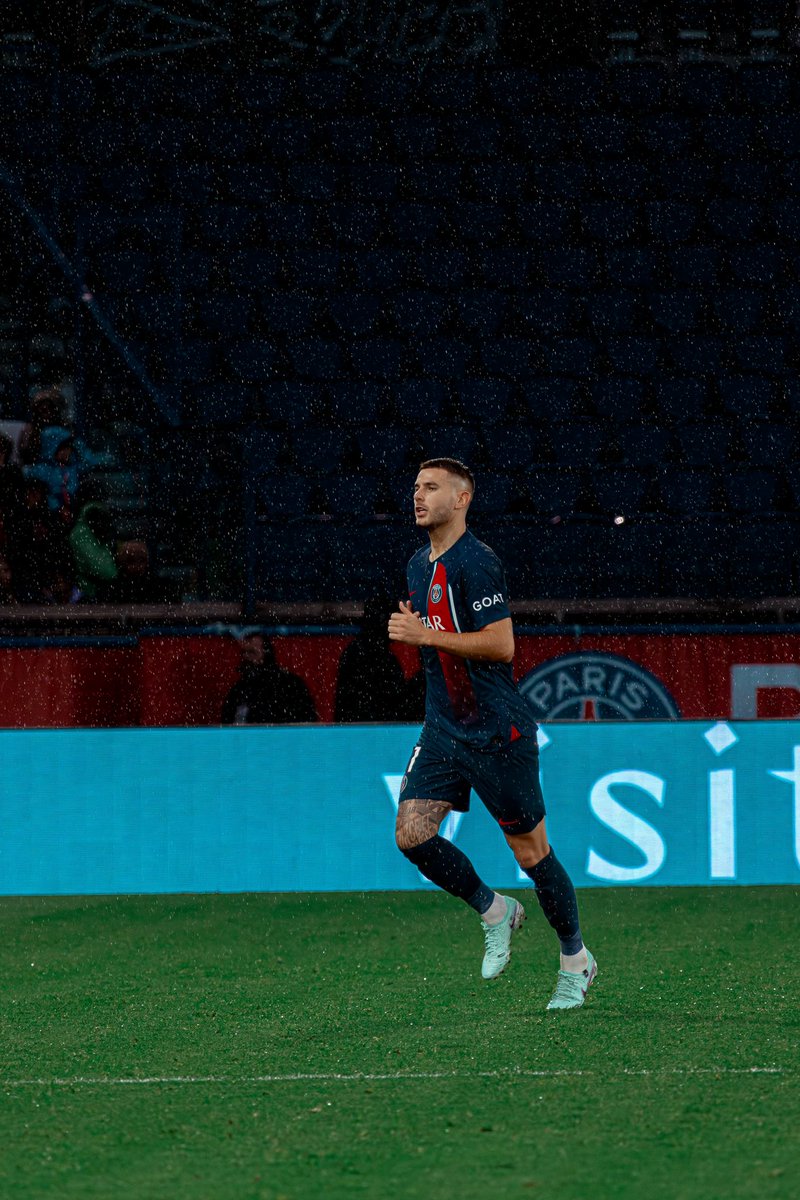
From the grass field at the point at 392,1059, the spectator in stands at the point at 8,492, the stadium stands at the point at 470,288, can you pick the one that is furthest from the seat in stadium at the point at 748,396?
the grass field at the point at 392,1059

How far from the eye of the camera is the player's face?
17.2 feet

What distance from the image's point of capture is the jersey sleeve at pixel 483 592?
5.23 metres

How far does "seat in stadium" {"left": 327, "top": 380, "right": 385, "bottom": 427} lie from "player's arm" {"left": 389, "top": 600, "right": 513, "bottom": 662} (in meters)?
6.93

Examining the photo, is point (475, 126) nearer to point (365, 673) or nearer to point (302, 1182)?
point (365, 673)

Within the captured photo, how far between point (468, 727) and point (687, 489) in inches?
267

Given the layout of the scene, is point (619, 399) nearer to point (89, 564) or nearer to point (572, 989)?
point (89, 564)

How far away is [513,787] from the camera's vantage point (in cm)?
529

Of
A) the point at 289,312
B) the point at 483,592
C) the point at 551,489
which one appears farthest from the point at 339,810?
the point at 289,312

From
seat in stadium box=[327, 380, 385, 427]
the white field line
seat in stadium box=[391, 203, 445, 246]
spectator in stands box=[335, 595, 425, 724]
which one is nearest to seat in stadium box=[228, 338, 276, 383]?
seat in stadium box=[327, 380, 385, 427]

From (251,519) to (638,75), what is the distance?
17.6 ft

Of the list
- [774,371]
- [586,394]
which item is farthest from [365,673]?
[774,371]

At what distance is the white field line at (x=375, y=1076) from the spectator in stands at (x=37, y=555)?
19.3ft

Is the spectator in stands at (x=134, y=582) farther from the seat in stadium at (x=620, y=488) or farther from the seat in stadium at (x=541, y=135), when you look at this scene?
the seat in stadium at (x=541, y=135)

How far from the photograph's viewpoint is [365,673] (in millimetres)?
9719
